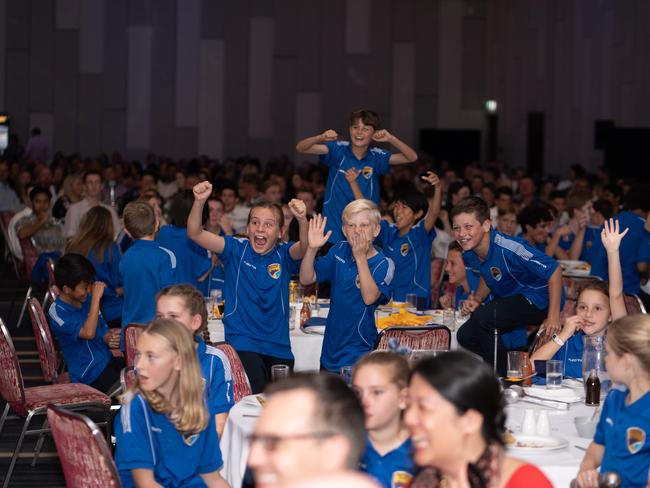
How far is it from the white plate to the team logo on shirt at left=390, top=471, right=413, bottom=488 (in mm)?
721

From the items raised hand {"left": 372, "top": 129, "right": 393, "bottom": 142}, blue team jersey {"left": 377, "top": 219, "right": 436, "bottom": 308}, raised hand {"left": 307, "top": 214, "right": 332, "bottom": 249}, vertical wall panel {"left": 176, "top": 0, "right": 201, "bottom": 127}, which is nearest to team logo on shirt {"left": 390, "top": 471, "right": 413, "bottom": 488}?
raised hand {"left": 307, "top": 214, "right": 332, "bottom": 249}

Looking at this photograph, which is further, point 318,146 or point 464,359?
point 318,146

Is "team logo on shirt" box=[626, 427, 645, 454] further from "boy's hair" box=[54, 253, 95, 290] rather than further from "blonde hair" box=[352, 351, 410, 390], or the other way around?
"boy's hair" box=[54, 253, 95, 290]

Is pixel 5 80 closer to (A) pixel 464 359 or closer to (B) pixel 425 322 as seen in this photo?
(B) pixel 425 322

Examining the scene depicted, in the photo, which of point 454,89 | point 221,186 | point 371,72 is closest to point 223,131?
point 371,72

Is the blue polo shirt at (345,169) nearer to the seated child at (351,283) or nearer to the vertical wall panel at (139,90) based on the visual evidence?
the seated child at (351,283)

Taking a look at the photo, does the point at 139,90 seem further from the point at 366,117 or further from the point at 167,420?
the point at 167,420

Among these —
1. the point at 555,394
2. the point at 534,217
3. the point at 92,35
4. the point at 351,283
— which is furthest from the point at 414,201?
the point at 92,35

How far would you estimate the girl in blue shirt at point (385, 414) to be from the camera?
362 centimetres

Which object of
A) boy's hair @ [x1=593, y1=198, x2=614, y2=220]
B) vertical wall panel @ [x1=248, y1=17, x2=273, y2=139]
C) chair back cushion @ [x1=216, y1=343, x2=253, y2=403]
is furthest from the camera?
vertical wall panel @ [x1=248, y1=17, x2=273, y2=139]

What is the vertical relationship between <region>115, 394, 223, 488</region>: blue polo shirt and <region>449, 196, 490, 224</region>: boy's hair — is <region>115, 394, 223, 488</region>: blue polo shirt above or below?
below

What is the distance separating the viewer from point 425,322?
24.5 feet

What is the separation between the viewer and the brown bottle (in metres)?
5.14

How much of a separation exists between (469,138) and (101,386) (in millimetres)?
18034
